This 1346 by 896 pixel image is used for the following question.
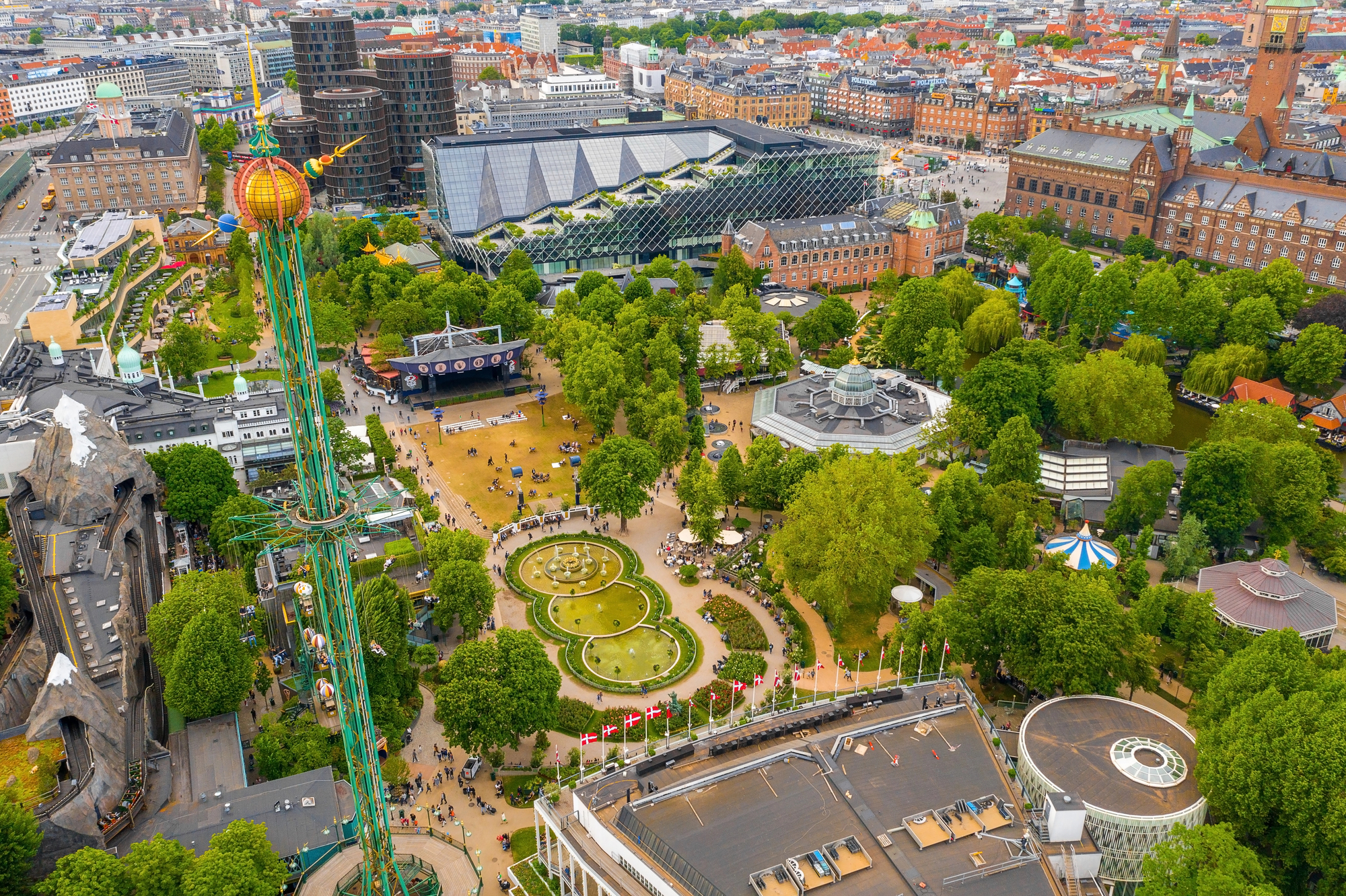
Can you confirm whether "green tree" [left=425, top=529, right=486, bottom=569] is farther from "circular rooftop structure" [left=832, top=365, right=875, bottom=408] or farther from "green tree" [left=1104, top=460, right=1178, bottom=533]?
"green tree" [left=1104, top=460, right=1178, bottom=533]

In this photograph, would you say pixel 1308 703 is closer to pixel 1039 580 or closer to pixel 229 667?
pixel 1039 580

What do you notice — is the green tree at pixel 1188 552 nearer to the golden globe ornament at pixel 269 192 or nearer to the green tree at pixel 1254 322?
the green tree at pixel 1254 322

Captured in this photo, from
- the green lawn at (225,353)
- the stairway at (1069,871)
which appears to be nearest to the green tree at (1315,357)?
the stairway at (1069,871)

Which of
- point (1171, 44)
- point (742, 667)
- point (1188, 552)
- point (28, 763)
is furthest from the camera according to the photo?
point (1171, 44)

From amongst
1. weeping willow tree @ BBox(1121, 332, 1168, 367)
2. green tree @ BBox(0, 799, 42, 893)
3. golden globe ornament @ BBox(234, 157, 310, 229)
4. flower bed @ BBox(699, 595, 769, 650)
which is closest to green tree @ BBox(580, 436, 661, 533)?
flower bed @ BBox(699, 595, 769, 650)

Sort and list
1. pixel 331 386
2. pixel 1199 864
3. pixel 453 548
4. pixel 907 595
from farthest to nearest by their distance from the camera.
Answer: pixel 331 386 → pixel 907 595 → pixel 453 548 → pixel 1199 864

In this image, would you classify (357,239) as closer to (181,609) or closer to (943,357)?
(943,357)

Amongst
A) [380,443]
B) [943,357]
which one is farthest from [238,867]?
[943,357]
